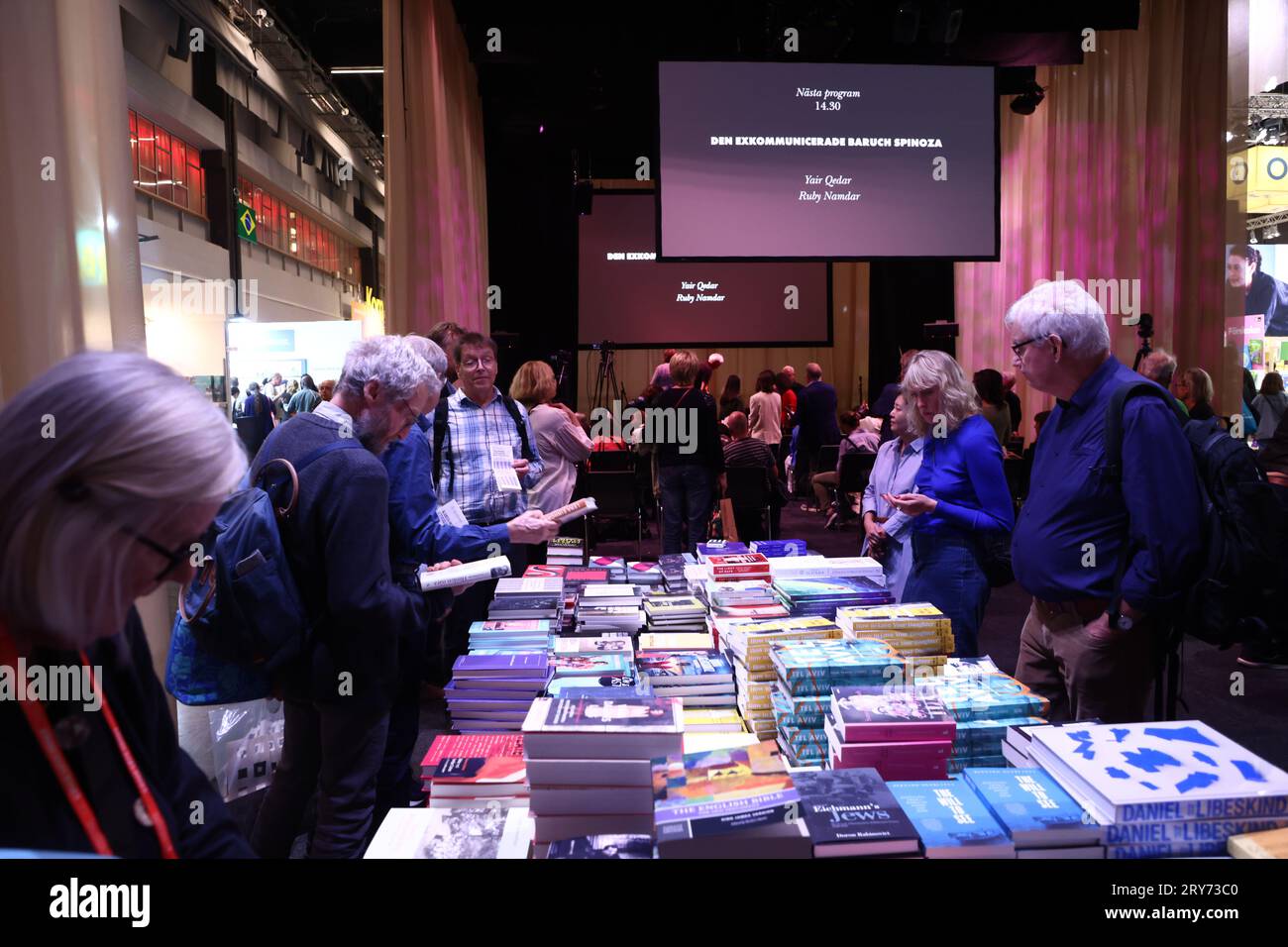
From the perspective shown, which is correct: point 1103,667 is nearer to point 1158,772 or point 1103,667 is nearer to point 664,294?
point 1158,772

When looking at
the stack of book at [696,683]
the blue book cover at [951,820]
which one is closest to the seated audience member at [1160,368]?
the stack of book at [696,683]

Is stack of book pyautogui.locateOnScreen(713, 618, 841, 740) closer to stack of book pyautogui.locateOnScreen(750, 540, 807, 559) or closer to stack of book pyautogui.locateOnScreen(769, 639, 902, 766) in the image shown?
stack of book pyautogui.locateOnScreen(769, 639, 902, 766)

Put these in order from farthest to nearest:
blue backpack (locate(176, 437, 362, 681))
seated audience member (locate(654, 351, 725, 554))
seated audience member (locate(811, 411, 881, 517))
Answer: seated audience member (locate(811, 411, 881, 517))
seated audience member (locate(654, 351, 725, 554))
blue backpack (locate(176, 437, 362, 681))

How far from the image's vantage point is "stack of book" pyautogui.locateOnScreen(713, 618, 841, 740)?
1795 millimetres

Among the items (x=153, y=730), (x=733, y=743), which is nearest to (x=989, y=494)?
(x=733, y=743)

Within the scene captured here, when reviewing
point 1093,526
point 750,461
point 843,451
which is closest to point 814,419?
point 843,451

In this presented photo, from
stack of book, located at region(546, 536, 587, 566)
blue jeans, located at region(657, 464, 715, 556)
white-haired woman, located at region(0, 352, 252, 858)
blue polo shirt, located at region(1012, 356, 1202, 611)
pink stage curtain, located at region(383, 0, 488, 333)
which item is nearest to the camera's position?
white-haired woman, located at region(0, 352, 252, 858)

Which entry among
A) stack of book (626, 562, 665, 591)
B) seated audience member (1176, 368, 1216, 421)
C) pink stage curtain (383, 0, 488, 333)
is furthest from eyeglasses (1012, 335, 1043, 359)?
pink stage curtain (383, 0, 488, 333)

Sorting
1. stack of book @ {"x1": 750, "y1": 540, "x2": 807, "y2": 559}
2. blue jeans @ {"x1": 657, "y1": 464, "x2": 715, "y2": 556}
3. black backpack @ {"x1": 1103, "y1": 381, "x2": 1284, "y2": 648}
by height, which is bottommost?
blue jeans @ {"x1": 657, "y1": 464, "x2": 715, "y2": 556}

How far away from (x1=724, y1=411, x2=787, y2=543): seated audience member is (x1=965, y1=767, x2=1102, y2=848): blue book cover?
5176 millimetres

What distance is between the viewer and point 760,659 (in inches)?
71.6

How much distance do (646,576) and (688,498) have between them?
2.79 meters

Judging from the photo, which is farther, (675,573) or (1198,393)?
(1198,393)

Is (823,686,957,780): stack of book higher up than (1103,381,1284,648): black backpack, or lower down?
lower down
